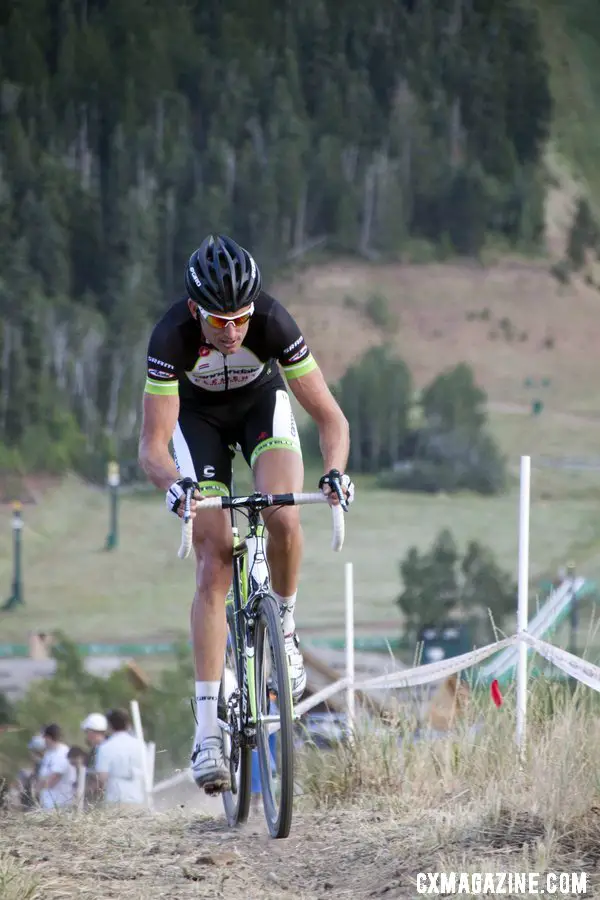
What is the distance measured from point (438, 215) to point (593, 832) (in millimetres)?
45322

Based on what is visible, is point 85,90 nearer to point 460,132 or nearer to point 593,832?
point 460,132

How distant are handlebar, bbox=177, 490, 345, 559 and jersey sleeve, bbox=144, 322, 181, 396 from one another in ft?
1.45

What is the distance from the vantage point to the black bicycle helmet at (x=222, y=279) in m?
4.09

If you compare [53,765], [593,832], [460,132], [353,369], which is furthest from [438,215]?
[593,832]

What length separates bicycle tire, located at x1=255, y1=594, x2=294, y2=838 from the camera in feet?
12.8

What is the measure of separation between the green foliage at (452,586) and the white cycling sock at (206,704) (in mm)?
35754

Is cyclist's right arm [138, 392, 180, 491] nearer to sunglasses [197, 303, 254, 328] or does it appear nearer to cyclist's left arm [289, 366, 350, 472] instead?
sunglasses [197, 303, 254, 328]

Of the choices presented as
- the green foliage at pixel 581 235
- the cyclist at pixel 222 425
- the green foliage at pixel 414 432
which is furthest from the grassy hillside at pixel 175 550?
the cyclist at pixel 222 425

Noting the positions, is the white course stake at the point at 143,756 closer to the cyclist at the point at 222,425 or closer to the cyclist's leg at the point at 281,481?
the cyclist at the point at 222,425

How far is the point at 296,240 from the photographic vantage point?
45.5 meters

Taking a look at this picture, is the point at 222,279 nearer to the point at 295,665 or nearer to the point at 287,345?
the point at 287,345

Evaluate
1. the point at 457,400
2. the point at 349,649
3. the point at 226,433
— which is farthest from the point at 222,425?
the point at 457,400

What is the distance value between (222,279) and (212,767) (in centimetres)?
153

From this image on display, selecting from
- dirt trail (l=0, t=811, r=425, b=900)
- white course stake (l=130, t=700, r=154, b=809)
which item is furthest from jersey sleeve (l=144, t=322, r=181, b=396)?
white course stake (l=130, t=700, r=154, b=809)
